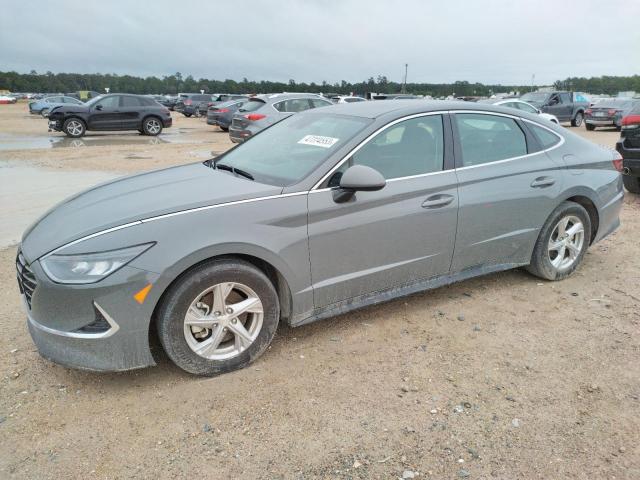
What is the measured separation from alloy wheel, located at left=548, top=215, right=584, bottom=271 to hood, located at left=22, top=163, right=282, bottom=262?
269 cm

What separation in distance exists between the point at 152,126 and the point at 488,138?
58.8ft

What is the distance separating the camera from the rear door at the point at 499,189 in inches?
150

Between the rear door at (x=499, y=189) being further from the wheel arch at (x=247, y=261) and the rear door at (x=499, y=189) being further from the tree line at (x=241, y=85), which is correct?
the tree line at (x=241, y=85)

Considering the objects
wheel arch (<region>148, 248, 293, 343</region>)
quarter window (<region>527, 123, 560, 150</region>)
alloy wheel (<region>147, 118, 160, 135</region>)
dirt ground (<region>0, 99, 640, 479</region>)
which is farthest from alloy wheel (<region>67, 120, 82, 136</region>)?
quarter window (<region>527, 123, 560, 150</region>)

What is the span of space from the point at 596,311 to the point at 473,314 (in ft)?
3.28

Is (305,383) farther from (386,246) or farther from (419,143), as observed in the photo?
(419,143)

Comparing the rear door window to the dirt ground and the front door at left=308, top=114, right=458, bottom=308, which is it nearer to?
the dirt ground

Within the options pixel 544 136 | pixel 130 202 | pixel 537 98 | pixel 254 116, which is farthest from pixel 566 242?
pixel 537 98

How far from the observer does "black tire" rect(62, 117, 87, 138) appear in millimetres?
18203

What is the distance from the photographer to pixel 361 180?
3.12 metres

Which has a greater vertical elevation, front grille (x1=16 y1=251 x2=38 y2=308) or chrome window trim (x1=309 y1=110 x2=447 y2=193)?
chrome window trim (x1=309 y1=110 x2=447 y2=193)

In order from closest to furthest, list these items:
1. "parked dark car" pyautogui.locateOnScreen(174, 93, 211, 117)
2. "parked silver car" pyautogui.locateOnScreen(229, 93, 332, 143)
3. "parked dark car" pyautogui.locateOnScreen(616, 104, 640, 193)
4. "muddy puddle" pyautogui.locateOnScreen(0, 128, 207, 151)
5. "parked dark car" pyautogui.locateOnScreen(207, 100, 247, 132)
Result: 1. "parked dark car" pyautogui.locateOnScreen(616, 104, 640, 193)
2. "parked silver car" pyautogui.locateOnScreen(229, 93, 332, 143)
3. "muddy puddle" pyautogui.locateOnScreen(0, 128, 207, 151)
4. "parked dark car" pyautogui.locateOnScreen(207, 100, 247, 132)
5. "parked dark car" pyautogui.locateOnScreen(174, 93, 211, 117)

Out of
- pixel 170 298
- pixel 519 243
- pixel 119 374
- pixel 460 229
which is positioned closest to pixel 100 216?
pixel 170 298

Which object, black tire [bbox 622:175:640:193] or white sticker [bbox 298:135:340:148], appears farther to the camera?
black tire [bbox 622:175:640:193]
